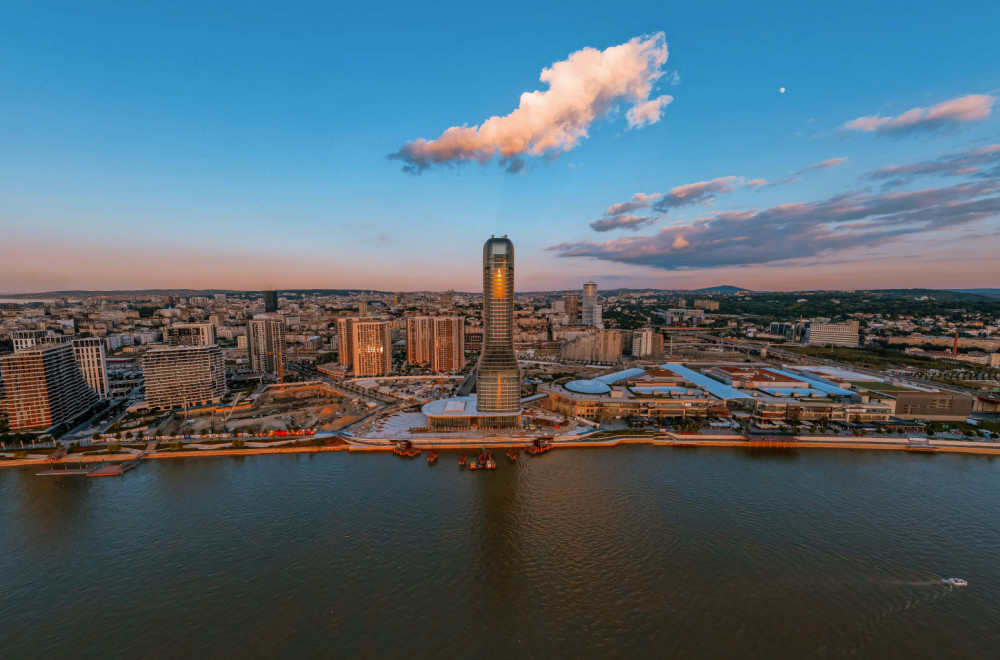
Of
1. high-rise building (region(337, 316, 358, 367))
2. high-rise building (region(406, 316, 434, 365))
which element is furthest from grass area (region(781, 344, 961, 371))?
high-rise building (region(337, 316, 358, 367))

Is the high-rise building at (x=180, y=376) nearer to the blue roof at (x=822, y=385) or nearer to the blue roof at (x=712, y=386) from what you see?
the blue roof at (x=712, y=386)

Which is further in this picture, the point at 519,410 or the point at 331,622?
the point at 519,410

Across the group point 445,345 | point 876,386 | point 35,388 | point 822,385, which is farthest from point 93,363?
point 876,386

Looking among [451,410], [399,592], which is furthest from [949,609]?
[451,410]

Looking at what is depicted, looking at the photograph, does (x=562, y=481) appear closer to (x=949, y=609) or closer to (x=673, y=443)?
(x=673, y=443)

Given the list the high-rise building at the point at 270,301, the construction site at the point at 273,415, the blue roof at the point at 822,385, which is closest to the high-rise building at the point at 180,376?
the construction site at the point at 273,415
